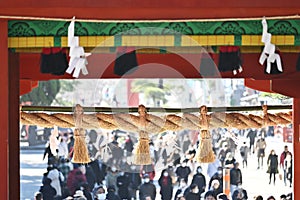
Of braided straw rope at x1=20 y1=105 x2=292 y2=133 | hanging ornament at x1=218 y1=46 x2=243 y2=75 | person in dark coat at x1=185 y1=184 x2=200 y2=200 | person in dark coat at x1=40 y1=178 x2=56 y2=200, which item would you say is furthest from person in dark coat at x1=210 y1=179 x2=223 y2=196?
hanging ornament at x1=218 y1=46 x2=243 y2=75

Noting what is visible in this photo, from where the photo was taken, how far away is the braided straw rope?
4.86 m

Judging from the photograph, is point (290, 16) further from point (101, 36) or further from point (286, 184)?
point (286, 184)

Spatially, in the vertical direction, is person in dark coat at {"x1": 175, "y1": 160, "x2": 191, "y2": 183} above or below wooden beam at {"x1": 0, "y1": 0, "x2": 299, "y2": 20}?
below

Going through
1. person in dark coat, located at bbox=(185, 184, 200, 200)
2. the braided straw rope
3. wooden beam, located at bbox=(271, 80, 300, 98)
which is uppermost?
wooden beam, located at bbox=(271, 80, 300, 98)

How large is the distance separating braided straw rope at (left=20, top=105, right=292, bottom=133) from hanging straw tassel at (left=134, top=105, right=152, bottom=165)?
34 mm

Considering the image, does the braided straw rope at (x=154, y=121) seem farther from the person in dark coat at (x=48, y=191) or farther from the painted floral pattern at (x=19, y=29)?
the person in dark coat at (x=48, y=191)

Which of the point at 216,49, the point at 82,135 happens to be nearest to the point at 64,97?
the point at 82,135

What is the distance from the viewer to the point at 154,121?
4938 millimetres

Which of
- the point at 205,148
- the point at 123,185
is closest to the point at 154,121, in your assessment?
the point at 205,148

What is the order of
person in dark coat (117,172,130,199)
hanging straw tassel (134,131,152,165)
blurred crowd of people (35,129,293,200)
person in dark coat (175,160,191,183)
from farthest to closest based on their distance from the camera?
person in dark coat (175,160,191,183), person in dark coat (117,172,130,199), blurred crowd of people (35,129,293,200), hanging straw tassel (134,131,152,165)

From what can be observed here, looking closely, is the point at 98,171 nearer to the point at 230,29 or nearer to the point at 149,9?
the point at 230,29

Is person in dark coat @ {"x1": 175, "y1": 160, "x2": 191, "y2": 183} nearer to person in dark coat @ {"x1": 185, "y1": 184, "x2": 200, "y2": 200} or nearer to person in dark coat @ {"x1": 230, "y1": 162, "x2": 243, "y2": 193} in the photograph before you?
person in dark coat @ {"x1": 230, "y1": 162, "x2": 243, "y2": 193}

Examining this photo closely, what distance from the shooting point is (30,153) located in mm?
15281

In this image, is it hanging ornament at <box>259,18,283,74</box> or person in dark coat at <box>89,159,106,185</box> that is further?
person in dark coat at <box>89,159,106,185</box>
